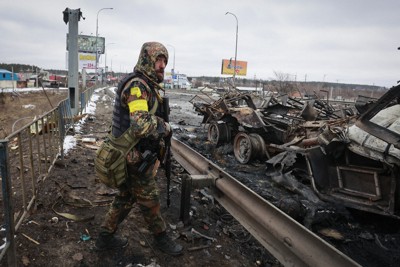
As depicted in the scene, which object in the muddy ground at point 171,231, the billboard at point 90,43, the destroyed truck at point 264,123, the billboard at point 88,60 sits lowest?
the muddy ground at point 171,231

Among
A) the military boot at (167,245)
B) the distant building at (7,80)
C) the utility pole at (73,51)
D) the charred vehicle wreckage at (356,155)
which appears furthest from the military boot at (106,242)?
the distant building at (7,80)

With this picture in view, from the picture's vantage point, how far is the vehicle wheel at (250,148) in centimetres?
666

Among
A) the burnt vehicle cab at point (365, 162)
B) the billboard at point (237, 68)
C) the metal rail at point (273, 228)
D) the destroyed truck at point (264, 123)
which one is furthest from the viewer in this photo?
the billboard at point (237, 68)

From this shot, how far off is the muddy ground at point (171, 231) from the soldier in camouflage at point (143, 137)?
20 cm

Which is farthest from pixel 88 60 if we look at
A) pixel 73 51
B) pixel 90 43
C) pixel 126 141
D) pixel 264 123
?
pixel 126 141

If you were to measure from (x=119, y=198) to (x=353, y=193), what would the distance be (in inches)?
114

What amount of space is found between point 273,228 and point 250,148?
4183 millimetres

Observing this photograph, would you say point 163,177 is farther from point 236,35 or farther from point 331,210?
point 236,35

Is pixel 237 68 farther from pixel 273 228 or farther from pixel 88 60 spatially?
pixel 273 228

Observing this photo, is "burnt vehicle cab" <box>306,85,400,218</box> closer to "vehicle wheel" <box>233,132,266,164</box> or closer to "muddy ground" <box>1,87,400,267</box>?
"muddy ground" <box>1,87,400,267</box>

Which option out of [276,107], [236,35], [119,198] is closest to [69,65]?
[276,107]

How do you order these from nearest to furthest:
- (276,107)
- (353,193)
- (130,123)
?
(130,123) → (353,193) → (276,107)

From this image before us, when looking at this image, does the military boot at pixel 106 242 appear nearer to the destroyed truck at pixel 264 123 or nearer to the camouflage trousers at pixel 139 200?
the camouflage trousers at pixel 139 200

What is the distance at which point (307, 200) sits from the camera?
15.0ft
